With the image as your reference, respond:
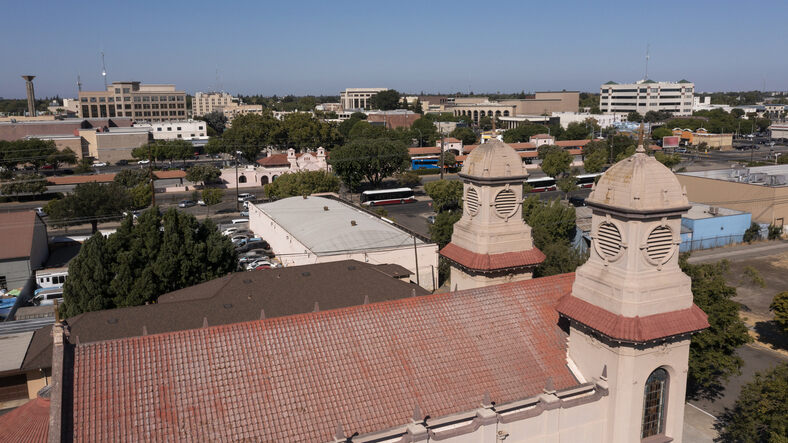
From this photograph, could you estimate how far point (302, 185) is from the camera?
73500 millimetres

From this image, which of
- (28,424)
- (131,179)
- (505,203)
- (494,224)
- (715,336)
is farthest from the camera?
(131,179)

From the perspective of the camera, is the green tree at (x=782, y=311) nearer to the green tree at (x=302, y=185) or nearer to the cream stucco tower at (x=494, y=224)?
the cream stucco tower at (x=494, y=224)

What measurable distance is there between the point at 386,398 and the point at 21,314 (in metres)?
35.1

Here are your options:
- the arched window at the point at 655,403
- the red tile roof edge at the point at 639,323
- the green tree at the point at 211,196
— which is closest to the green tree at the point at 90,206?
the green tree at the point at 211,196

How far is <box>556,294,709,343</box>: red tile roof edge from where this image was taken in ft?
51.8

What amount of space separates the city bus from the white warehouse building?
2367 centimetres

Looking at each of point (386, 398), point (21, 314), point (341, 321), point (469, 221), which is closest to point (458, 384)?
point (386, 398)

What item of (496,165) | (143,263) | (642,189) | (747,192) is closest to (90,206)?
(143,263)

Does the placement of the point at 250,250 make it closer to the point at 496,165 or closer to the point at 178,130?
the point at 496,165

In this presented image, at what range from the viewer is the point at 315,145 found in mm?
125875

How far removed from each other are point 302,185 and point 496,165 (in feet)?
177

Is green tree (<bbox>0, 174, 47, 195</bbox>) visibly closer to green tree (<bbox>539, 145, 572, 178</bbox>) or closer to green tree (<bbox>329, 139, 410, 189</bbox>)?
green tree (<bbox>329, 139, 410, 189</bbox>)

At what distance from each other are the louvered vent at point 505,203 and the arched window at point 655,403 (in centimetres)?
812

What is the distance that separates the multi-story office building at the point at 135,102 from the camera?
176500 mm
